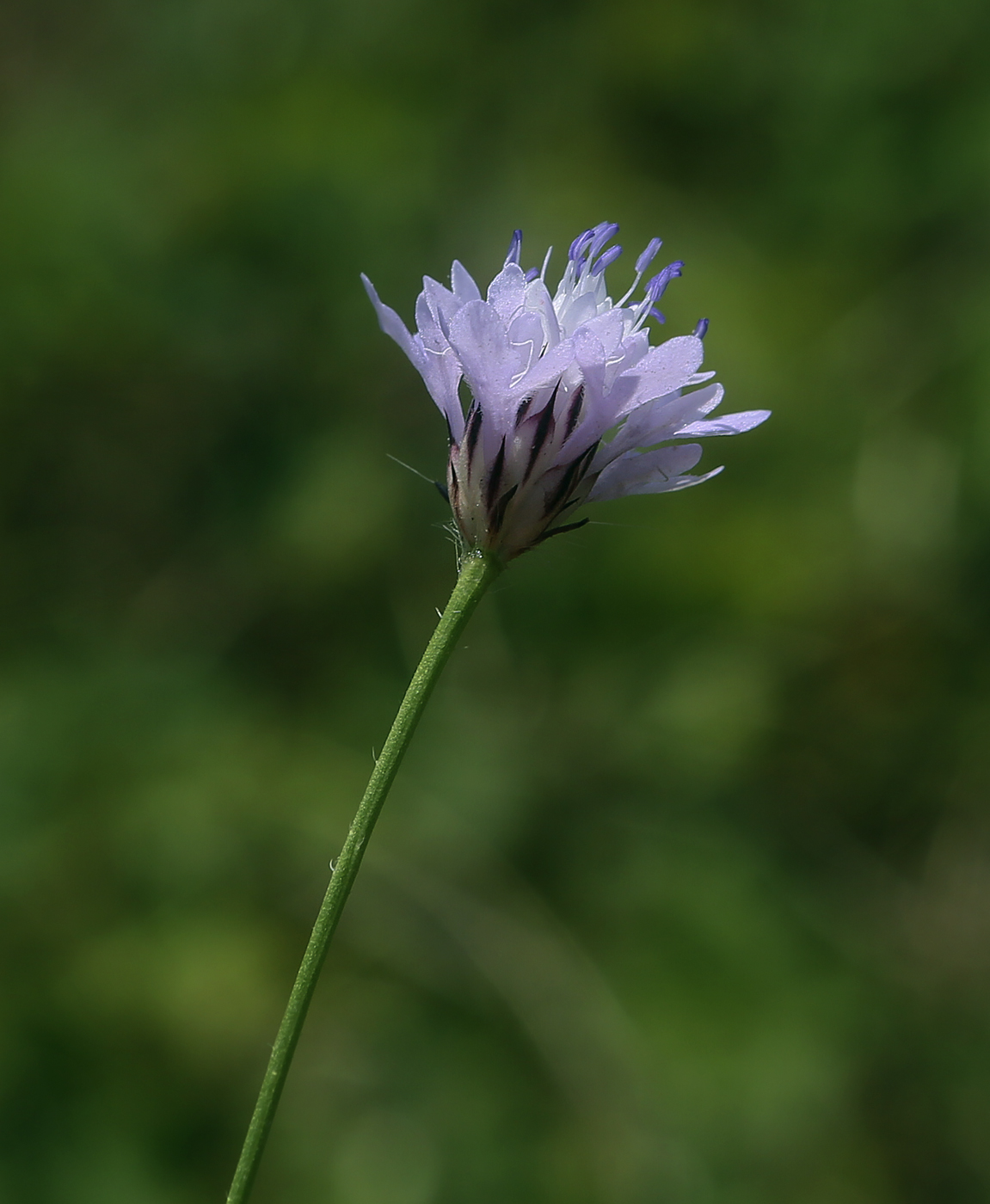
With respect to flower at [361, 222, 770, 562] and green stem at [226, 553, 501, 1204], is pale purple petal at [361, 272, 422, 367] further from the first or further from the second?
green stem at [226, 553, 501, 1204]

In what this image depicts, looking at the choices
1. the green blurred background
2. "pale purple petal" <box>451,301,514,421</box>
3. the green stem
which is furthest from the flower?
the green blurred background

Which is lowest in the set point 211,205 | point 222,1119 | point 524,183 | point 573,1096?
point 222,1119

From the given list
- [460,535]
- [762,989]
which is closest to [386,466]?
[762,989]

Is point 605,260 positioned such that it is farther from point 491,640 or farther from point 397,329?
point 491,640

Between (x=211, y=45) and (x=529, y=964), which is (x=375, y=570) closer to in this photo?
(x=529, y=964)

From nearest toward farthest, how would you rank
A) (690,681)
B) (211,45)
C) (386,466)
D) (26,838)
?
(26,838) < (690,681) < (386,466) < (211,45)
